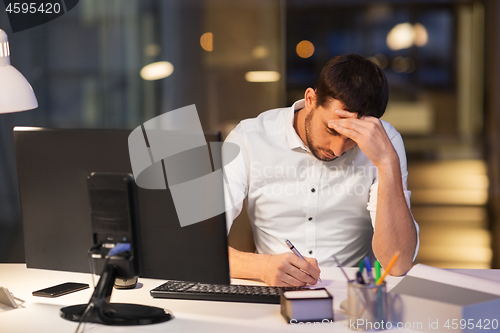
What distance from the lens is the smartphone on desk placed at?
4.47 ft

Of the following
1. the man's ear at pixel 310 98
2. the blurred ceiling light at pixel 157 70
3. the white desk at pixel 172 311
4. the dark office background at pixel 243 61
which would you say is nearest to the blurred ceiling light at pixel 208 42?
the dark office background at pixel 243 61

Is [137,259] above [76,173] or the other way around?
the other way around

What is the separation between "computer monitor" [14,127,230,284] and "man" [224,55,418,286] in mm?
531

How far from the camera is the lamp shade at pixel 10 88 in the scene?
4.65 ft

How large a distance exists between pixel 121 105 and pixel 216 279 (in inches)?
109

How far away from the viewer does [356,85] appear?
1584 mm

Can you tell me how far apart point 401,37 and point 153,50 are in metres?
2.33

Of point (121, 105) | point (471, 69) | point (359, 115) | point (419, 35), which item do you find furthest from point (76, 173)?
point (471, 69)

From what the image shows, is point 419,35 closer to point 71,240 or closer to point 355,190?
point 355,190

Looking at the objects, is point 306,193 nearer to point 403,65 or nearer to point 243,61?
point 243,61

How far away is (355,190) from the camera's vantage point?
5.99 ft

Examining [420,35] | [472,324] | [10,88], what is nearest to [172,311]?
[472,324]

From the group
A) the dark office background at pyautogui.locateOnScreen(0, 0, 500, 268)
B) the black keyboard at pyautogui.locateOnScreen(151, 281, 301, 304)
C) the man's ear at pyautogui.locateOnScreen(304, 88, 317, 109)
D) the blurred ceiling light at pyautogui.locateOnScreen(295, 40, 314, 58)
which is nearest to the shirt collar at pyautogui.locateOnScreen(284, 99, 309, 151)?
the man's ear at pyautogui.locateOnScreen(304, 88, 317, 109)

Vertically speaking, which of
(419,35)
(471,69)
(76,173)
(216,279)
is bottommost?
(216,279)
